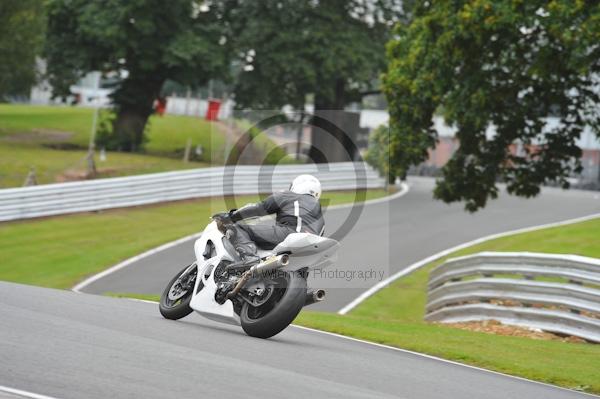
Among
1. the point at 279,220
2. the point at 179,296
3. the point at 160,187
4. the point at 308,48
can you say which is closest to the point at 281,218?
the point at 279,220

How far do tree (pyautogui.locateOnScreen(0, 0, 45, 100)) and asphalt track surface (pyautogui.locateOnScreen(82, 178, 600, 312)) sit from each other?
738 inches

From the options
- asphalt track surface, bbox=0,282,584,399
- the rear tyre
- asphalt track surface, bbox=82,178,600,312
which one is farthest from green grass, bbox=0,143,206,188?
asphalt track surface, bbox=0,282,584,399

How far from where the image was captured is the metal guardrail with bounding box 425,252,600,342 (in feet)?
46.5

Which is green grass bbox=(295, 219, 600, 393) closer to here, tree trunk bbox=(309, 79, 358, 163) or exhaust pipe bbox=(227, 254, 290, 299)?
exhaust pipe bbox=(227, 254, 290, 299)

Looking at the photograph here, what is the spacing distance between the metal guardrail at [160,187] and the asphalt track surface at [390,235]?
1947mm

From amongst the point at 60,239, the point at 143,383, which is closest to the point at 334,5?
the point at 60,239

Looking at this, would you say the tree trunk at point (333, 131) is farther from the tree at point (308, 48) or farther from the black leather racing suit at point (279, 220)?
the black leather racing suit at point (279, 220)

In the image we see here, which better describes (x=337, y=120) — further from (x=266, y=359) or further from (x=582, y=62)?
(x=266, y=359)

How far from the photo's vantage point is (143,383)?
6.71 m

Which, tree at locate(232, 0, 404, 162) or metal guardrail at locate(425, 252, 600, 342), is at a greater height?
tree at locate(232, 0, 404, 162)

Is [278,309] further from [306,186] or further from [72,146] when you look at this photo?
[72,146]

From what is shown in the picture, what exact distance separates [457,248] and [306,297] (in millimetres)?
18479

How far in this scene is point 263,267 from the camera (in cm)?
969

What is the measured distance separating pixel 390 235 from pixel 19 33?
2433 cm
